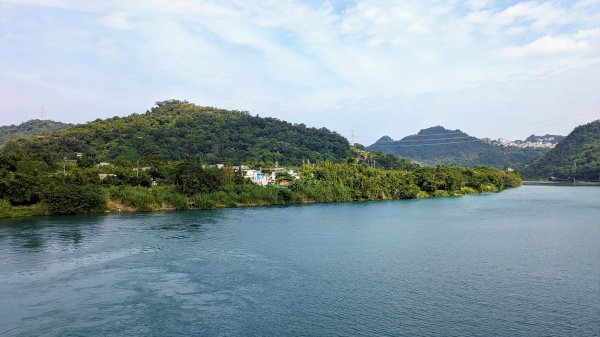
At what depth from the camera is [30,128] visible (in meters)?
97.4

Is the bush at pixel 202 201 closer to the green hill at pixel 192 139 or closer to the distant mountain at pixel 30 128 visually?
the green hill at pixel 192 139

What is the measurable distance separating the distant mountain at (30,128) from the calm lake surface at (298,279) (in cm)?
7419

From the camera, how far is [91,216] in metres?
31.9

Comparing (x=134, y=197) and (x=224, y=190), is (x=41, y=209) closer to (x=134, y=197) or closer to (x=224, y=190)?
(x=134, y=197)

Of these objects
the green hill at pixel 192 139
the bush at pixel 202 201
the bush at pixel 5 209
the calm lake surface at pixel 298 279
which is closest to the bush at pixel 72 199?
the bush at pixel 5 209

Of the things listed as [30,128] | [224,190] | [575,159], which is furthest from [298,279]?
[30,128]

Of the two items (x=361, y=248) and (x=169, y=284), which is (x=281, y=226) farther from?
(x=169, y=284)

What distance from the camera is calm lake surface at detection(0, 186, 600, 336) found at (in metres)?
11.9

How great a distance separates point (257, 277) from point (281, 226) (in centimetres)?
1182

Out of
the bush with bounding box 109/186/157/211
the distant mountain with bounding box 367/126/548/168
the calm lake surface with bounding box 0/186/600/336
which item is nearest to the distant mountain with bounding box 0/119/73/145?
the bush with bounding box 109/186/157/211

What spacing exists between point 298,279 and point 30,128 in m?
100

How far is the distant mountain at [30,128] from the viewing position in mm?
91812

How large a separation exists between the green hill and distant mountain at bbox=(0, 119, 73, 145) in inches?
891

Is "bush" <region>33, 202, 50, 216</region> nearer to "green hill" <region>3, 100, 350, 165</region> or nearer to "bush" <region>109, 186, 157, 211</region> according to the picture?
"bush" <region>109, 186, 157, 211</region>
